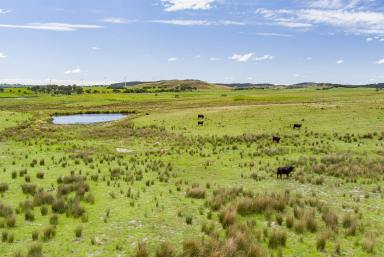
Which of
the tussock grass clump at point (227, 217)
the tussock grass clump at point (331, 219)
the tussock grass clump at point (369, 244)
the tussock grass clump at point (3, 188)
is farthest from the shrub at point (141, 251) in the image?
the tussock grass clump at point (3, 188)

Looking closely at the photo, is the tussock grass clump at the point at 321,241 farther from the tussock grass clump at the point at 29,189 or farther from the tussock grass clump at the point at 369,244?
the tussock grass clump at the point at 29,189

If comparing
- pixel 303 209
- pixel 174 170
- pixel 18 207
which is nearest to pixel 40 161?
pixel 174 170

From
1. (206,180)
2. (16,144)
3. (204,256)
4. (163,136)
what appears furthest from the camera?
(163,136)

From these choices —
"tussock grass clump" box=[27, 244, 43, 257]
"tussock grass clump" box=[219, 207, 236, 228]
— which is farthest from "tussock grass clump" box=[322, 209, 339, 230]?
"tussock grass clump" box=[27, 244, 43, 257]

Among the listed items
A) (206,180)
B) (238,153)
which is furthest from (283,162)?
(206,180)

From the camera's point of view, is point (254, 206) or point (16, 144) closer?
point (254, 206)

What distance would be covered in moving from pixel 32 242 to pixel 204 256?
6.10 meters

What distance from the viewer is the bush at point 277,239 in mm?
13506

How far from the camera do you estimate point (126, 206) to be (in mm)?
17625

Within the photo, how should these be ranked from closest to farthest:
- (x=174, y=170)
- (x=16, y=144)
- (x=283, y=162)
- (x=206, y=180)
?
(x=206, y=180), (x=174, y=170), (x=283, y=162), (x=16, y=144)

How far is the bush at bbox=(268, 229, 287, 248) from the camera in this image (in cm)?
1351

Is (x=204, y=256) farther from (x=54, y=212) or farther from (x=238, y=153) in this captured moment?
(x=238, y=153)

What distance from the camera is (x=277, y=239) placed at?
1366 centimetres

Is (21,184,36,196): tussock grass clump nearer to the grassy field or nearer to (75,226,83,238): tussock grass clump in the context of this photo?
the grassy field
